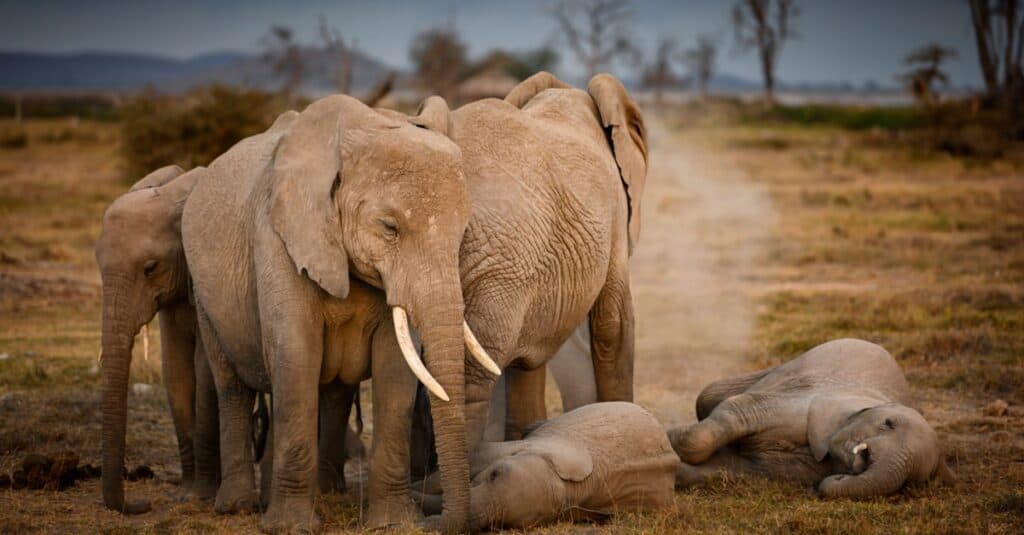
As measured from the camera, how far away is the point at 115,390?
7.22 m

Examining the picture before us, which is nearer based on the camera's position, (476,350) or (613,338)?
(476,350)

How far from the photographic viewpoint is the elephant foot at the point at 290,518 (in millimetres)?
6375

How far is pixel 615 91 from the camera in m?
8.79

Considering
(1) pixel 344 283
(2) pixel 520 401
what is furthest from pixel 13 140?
(1) pixel 344 283

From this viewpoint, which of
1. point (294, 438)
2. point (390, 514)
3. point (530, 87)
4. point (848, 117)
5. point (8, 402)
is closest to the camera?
point (294, 438)

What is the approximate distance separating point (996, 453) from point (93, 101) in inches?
2608

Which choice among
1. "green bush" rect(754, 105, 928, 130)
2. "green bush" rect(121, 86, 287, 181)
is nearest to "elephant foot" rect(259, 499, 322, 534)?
"green bush" rect(121, 86, 287, 181)

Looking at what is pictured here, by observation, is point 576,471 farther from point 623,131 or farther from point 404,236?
point 623,131

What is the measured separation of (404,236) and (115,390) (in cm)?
215

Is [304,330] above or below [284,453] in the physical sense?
above

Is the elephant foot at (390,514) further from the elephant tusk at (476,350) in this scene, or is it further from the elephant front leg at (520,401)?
the elephant front leg at (520,401)

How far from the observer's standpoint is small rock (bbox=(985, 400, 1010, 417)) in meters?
9.24

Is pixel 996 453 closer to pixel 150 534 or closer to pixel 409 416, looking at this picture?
pixel 409 416

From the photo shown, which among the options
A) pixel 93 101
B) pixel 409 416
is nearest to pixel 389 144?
pixel 409 416
